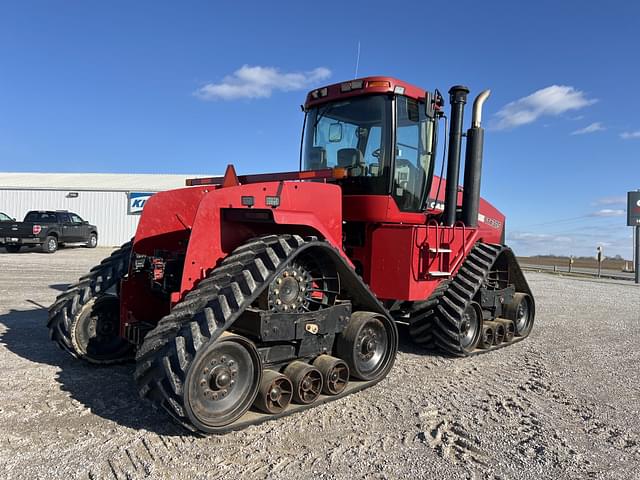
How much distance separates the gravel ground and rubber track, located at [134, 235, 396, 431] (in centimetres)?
44

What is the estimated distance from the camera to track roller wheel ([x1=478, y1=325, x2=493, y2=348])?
677 centimetres

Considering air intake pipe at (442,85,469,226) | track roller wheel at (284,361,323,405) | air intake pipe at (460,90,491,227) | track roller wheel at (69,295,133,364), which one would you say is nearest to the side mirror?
air intake pipe at (442,85,469,226)

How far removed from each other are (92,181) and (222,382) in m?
31.7

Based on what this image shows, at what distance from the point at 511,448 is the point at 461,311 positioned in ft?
8.08

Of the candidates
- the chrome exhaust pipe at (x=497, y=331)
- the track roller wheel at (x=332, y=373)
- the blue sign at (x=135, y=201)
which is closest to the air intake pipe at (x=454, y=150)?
the chrome exhaust pipe at (x=497, y=331)

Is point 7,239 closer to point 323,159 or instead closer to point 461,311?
point 323,159

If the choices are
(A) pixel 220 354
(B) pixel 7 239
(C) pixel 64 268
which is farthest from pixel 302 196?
(B) pixel 7 239

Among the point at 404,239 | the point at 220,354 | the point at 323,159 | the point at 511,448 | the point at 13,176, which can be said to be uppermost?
the point at 13,176

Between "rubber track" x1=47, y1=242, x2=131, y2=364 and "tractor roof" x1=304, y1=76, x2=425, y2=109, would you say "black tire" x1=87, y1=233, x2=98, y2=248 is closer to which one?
"rubber track" x1=47, y1=242, x2=131, y2=364

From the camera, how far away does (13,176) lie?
35.8 metres

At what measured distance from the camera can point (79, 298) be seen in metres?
5.13

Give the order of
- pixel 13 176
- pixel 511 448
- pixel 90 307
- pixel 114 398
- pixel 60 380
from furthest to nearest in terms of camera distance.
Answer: pixel 13 176
pixel 90 307
pixel 60 380
pixel 114 398
pixel 511 448

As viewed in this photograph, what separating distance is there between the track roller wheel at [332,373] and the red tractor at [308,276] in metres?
0.01

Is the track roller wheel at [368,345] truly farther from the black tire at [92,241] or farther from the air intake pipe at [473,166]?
the black tire at [92,241]
